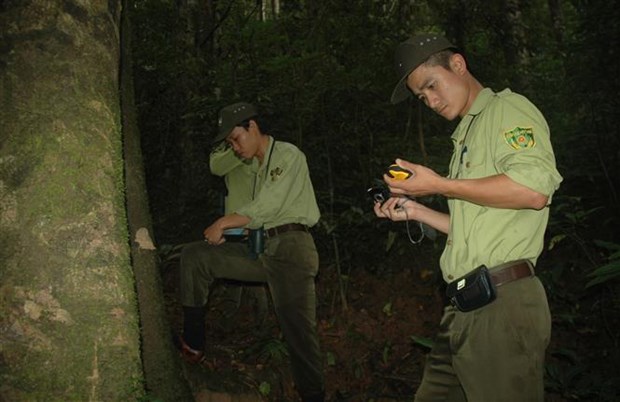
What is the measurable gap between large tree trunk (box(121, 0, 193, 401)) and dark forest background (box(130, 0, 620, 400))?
2.79m

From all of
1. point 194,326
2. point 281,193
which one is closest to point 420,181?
point 281,193

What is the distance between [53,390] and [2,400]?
13cm

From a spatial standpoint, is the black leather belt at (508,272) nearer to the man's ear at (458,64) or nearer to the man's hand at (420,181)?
the man's hand at (420,181)

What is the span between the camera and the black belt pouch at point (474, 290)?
8.18ft

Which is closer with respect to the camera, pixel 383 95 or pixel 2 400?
pixel 2 400

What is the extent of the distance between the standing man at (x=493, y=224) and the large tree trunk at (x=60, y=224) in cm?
141

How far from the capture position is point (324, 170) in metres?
7.83

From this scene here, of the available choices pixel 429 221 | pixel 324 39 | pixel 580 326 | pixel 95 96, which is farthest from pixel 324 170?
pixel 95 96

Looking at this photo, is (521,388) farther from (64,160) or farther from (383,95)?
(383,95)

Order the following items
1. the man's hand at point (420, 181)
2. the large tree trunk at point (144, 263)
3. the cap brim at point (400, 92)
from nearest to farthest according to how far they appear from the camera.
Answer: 1. the man's hand at point (420, 181)
2. the cap brim at point (400, 92)
3. the large tree trunk at point (144, 263)

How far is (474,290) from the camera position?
2.53 metres

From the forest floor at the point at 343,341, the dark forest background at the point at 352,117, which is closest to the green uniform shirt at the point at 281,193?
the forest floor at the point at 343,341

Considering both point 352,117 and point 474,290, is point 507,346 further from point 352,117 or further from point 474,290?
point 352,117

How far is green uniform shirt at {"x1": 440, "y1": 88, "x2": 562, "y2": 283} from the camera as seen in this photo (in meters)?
2.37
